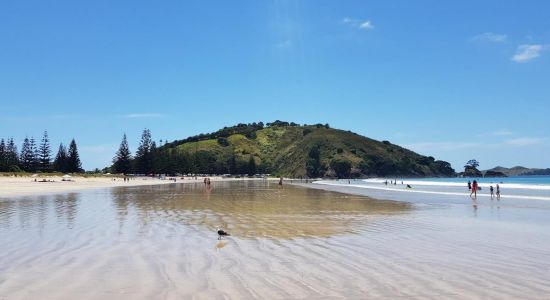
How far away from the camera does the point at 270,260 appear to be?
1044 centimetres

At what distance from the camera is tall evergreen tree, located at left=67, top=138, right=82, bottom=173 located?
14250 cm

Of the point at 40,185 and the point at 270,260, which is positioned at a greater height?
the point at 40,185

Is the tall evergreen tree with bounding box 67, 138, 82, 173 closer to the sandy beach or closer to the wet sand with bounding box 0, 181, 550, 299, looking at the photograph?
the sandy beach

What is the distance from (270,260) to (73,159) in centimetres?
14713

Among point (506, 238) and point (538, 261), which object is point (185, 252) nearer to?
point (538, 261)

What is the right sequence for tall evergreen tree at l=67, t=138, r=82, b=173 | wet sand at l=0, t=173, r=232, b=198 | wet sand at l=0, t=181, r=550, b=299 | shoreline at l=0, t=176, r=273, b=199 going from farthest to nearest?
tall evergreen tree at l=67, t=138, r=82, b=173 < wet sand at l=0, t=173, r=232, b=198 < shoreline at l=0, t=176, r=273, b=199 < wet sand at l=0, t=181, r=550, b=299

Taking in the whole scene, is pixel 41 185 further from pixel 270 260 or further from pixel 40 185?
pixel 270 260

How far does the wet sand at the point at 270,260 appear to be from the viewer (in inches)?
299

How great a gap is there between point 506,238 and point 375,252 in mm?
5702

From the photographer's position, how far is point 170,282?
814 cm

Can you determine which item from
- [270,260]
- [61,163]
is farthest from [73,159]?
[270,260]

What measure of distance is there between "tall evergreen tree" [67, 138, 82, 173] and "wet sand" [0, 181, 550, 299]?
135 metres

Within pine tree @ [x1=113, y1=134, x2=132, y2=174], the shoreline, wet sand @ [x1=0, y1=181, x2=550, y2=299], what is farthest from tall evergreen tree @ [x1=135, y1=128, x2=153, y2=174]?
wet sand @ [x1=0, y1=181, x2=550, y2=299]

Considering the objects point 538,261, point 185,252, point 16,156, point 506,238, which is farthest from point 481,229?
point 16,156
